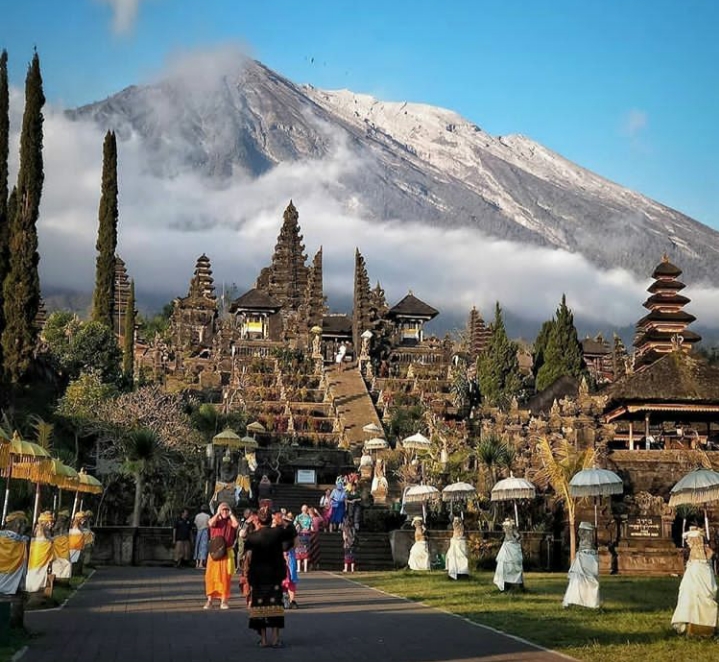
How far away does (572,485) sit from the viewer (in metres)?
27.7

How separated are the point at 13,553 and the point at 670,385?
93.5ft

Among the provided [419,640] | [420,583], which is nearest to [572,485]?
[420,583]

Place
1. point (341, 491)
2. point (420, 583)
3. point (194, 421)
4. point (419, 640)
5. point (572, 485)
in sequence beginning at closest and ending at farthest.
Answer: point (419, 640) → point (420, 583) → point (572, 485) → point (341, 491) → point (194, 421)

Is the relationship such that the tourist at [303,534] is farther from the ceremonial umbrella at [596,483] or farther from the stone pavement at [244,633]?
the stone pavement at [244,633]

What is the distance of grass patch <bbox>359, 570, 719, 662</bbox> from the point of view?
1434 cm

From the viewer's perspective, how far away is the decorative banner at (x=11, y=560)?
15125 millimetres

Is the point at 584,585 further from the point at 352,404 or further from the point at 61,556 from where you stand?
the point at 352,404

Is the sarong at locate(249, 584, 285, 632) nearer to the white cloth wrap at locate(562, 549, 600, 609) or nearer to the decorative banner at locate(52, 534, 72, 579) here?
the white cloth wrap at locate(562, 549, 600, 609)

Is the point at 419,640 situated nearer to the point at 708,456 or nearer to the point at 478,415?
the point at 708,456

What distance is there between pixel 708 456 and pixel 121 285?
9021 centimetres

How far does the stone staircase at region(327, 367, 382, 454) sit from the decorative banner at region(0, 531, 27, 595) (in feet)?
131

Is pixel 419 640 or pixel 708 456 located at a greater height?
pixel 708 456

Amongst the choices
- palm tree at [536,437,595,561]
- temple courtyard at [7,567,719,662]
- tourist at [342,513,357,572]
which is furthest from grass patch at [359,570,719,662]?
palm tree at [536,437,595,561]

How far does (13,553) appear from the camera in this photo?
1548 cm
